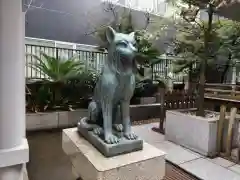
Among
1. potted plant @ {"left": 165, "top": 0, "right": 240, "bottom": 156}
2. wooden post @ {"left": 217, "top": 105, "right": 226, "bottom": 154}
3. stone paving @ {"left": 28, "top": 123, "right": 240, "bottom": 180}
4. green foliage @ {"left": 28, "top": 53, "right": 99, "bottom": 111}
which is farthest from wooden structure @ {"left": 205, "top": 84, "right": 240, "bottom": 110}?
green foliage @ {"left": 28, "top": 53, "right": 99, "bottom": 111}

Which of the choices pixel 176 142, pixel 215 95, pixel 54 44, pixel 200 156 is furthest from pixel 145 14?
pixel 200 156

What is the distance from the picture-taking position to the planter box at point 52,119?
3.73 meters

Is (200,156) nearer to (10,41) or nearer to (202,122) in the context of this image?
(202,122)

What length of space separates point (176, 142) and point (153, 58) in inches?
90.2

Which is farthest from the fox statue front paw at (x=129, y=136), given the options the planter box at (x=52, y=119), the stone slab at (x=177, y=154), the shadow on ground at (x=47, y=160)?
the planter box at (x=52, y=119)

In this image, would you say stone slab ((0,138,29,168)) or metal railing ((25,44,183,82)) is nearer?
stone slab ((0,138,29,168))

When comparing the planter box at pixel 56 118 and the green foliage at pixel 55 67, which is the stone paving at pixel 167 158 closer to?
the planter box at pixel 56 118

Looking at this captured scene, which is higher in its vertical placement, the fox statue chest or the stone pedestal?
the fox statue chest

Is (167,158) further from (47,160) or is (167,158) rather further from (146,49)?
(146,49)

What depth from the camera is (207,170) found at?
2223mm

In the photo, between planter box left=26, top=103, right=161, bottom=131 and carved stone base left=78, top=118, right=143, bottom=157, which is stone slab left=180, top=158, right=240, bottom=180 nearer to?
carved stone base left=78, top=118, right=143, bottom=157

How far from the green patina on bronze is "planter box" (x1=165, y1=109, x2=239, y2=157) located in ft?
4.54

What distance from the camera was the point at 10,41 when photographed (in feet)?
3.56

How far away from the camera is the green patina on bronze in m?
1.36
